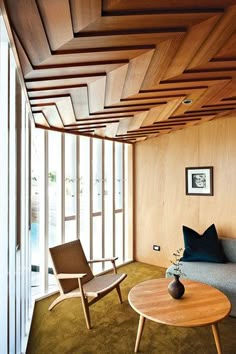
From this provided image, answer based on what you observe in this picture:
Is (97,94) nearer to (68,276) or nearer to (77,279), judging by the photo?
(68,276)

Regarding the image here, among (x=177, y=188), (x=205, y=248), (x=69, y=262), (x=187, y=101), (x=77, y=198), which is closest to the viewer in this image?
(x=187, y=101)

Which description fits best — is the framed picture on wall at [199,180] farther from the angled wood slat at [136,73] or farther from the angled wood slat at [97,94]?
the angled wood slat at [136,73]

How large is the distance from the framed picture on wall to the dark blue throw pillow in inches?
25.9

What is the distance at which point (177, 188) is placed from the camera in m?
4.60

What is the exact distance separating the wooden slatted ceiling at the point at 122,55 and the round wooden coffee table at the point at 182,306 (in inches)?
77.9

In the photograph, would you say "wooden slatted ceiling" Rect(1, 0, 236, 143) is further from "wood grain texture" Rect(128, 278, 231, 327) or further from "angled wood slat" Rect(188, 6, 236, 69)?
"wood grain texture" Rect(128, 278, 231, 327)

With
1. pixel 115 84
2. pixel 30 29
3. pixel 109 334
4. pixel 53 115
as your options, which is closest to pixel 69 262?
pixel 109 334

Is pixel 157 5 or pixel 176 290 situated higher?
pixel 157 5

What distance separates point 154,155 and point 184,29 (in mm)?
3459

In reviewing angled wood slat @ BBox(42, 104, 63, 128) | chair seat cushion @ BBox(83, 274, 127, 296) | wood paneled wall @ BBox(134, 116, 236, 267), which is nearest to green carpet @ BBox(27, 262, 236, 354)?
chair seat cushion @ BBox(83, 274, 127, 296)

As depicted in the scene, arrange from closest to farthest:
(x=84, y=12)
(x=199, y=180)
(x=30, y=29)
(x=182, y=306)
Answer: (x=84, y=12) → (x=30, y=29) → (x=182, y=306) → (x=199, y=180)

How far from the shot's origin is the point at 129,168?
5.22m

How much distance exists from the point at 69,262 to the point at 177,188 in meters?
2.32

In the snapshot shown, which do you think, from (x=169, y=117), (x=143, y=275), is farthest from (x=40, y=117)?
(x=143, y=275)
